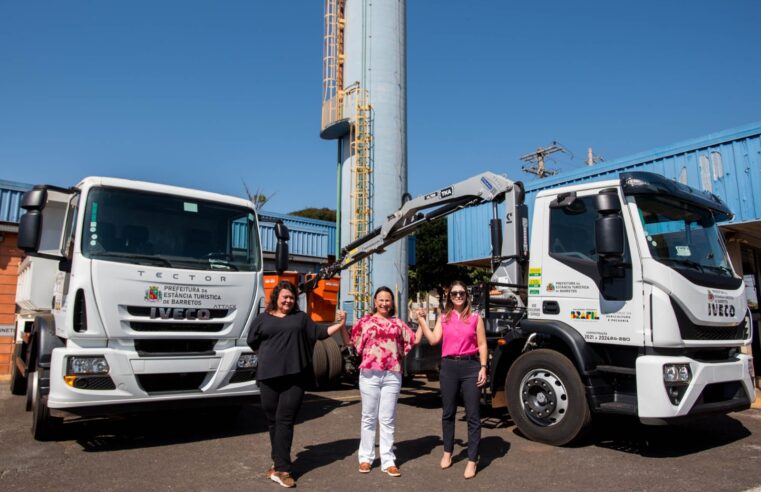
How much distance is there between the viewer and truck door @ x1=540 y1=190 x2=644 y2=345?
18.8 feet

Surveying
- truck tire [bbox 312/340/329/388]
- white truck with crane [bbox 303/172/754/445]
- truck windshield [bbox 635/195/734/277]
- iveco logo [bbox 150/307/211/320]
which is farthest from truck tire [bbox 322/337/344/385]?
truck windshield [bbox 635/195/734/277]

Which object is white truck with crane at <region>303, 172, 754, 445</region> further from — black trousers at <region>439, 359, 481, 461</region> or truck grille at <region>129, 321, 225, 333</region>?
truck grille at <region>129, 321, 225, 333</region>

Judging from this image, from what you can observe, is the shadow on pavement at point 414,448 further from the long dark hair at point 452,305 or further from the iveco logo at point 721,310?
the iveco logo at point 721,310

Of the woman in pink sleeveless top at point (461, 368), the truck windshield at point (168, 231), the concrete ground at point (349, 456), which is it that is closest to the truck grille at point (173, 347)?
the truck windshield at point (168, 231)

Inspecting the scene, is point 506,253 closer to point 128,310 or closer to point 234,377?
point 234,377

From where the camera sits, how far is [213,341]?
638cm

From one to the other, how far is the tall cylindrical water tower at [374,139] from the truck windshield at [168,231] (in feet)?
51.1

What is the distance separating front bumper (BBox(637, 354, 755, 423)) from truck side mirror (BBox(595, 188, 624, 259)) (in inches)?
42.7

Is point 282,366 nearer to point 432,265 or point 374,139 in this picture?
point 374,139

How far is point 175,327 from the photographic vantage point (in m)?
6.11

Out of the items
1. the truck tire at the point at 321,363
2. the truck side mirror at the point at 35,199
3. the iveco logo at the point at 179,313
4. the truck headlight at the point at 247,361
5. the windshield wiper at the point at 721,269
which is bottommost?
the truck tire at the point at 321,363

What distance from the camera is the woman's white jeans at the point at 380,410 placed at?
502cm

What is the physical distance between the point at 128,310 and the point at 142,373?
26.8 inches

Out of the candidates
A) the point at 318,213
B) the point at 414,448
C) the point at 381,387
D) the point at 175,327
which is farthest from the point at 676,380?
the point at 318,213
